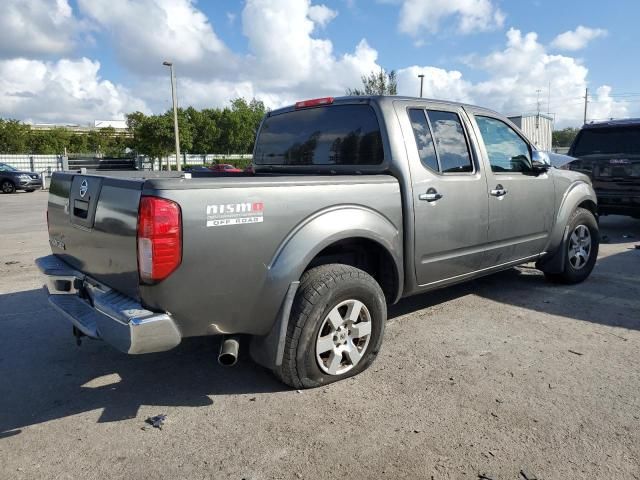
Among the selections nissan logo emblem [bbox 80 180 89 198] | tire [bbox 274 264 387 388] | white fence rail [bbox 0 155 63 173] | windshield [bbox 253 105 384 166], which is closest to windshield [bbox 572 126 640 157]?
windshield [bbox 253 105 384 166]

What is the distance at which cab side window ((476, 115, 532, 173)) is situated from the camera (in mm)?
4562

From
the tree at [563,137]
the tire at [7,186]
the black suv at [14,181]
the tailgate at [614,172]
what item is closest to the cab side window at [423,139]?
the tailgate at [614,172]

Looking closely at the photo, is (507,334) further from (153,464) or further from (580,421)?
(153,464)

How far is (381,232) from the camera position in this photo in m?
3.52

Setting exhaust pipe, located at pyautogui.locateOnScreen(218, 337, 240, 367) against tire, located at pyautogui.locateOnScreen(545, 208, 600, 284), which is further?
tire, located at pyautogui.locateOnScreen(545, 208, 600, 284)

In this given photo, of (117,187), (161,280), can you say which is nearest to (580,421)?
(161,280)

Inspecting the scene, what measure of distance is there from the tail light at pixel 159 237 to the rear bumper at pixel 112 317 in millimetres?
220

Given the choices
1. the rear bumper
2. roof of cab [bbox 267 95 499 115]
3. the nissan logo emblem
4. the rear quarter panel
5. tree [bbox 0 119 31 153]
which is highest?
tree [bbox 0 119 31 153]

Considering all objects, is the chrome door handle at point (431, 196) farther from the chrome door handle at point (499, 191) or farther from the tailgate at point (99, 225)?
the tailgate at point (99, 225)

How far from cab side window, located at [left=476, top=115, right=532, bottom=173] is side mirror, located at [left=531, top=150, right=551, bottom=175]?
5 cm

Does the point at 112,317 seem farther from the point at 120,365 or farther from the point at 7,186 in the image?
the point at 7,186

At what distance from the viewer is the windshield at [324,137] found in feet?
12.7

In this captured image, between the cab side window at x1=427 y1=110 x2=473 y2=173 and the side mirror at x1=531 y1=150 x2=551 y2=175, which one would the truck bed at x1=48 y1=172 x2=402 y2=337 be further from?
the side mirror at x1=531 y1=150 x2=551 y2=175

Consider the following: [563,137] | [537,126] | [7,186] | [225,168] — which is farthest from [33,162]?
[563,137]
